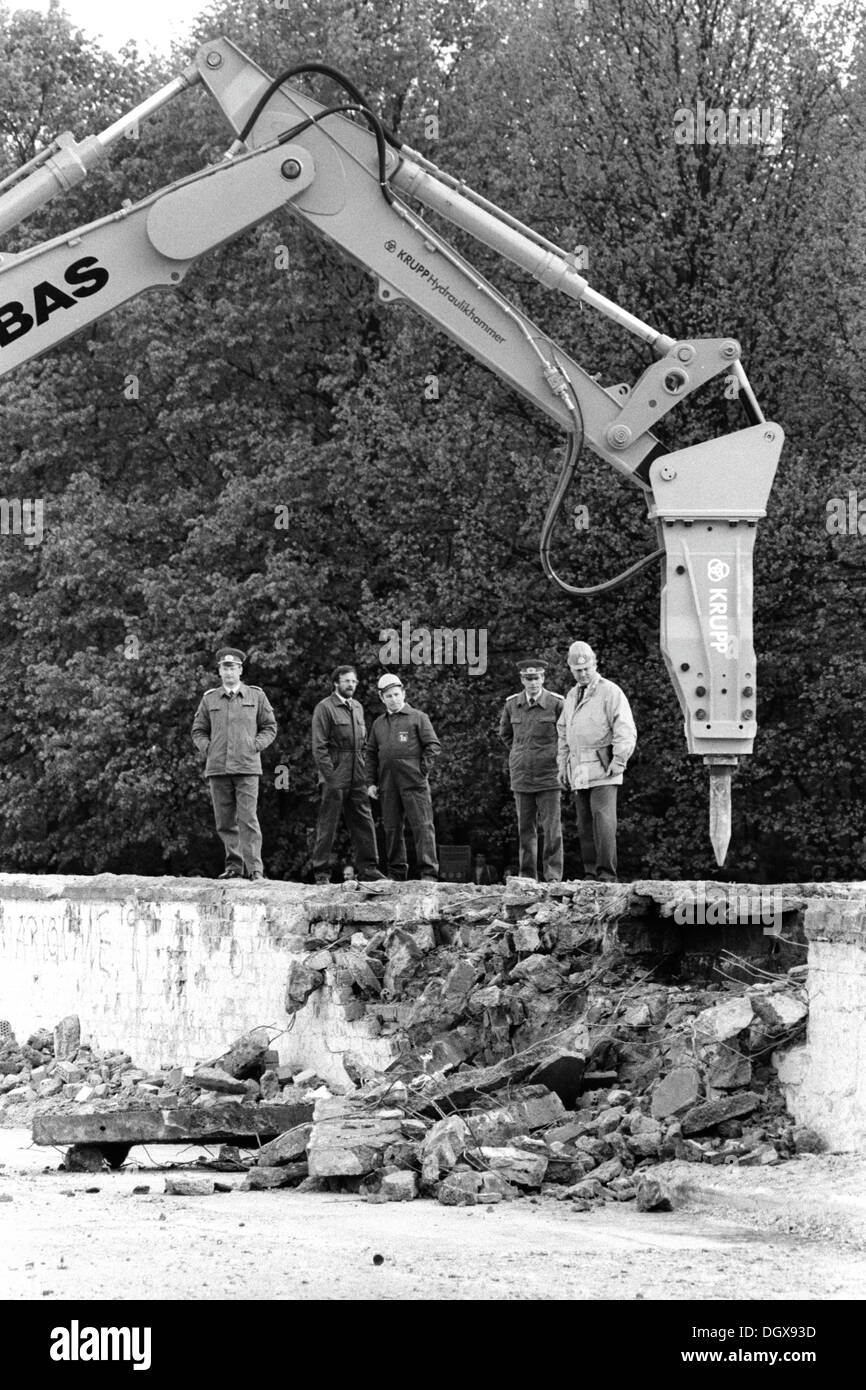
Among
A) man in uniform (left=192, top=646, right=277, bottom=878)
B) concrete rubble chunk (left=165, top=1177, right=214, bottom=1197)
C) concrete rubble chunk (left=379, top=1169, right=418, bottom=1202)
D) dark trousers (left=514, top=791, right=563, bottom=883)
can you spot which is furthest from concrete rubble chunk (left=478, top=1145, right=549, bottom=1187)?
man in uniform (left=192, top=646, right=277, bottom=878)

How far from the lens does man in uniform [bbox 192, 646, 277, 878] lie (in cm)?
1501

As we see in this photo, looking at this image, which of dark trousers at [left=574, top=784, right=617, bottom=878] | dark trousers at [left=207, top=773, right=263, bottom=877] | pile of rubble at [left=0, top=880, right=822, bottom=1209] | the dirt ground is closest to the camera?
the dirt ground

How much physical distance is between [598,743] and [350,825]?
10.7ft

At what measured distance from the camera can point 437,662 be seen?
2516cm

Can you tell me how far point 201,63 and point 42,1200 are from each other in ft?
19.7

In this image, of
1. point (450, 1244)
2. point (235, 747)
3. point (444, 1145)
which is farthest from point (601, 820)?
point (450, 1244)

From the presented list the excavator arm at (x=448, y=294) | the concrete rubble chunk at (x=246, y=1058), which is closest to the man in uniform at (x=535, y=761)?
the concrete rubble chunk at (x=246, y=1058)

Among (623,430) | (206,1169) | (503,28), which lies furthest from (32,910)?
(503,28)

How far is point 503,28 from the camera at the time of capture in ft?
95.7

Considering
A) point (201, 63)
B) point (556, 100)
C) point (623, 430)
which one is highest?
point (556, 100)

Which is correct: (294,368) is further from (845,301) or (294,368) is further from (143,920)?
(143,920)

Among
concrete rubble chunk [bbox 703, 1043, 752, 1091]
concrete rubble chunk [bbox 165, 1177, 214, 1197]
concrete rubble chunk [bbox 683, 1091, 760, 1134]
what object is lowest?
concrete rubble chunk [bbox 165, 1177, 214, 1197]

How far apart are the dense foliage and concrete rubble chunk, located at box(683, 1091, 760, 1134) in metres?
13.8

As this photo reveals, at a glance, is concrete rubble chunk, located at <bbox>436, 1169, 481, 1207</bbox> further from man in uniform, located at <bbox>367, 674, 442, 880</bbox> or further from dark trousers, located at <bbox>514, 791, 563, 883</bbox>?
man in uniform, located at <bbox>367, 674, 442, 880</bbox>
